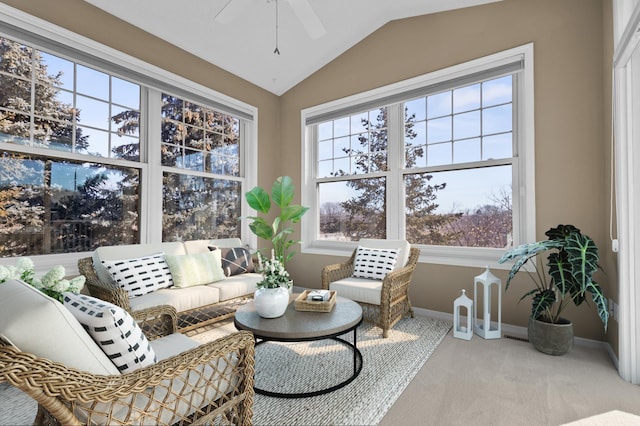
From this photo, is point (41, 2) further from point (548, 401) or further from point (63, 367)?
point (548, 401)

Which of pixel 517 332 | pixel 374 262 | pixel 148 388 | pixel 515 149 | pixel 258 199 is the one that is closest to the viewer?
pixel 148 388

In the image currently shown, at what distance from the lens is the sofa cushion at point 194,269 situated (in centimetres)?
297

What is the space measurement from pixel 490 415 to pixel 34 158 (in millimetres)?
3918

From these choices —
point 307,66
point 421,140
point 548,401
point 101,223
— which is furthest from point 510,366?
point 307,66

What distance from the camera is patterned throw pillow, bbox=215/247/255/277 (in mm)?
3535

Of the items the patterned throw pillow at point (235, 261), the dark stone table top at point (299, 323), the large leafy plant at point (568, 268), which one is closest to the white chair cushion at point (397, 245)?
the large leafy plant at point (568, 268)

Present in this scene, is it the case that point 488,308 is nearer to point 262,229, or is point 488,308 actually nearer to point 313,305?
point 313,305

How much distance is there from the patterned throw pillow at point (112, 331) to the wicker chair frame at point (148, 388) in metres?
0.10

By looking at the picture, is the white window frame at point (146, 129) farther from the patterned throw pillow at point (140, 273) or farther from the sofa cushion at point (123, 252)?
the patterned throw pillow at point (140, 273)

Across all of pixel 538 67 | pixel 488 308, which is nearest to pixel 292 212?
pixel 488 308

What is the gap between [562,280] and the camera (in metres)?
2.39

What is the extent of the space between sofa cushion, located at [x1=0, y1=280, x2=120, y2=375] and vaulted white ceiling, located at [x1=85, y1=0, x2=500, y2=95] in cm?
241

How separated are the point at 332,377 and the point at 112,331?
1.51m

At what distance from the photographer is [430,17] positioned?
11.6 feet
